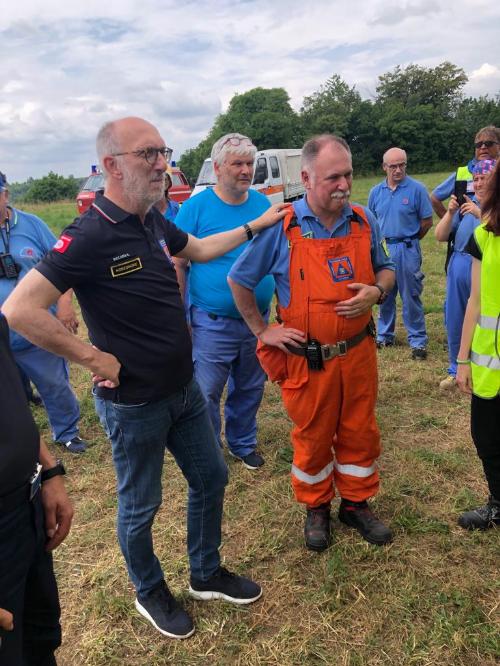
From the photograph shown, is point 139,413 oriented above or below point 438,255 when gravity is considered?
above

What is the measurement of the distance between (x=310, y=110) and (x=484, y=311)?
53.4m

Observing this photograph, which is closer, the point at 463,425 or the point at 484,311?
the point at 484,311

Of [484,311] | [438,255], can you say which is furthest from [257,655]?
[438,255]

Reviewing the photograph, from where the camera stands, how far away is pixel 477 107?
46750 mm

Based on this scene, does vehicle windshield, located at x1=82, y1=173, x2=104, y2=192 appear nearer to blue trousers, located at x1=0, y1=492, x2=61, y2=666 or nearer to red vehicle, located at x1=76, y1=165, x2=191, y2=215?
red vehicle, located at x1=76, y1=165, x2=191, y2=215

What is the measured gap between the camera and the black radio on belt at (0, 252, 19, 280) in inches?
139

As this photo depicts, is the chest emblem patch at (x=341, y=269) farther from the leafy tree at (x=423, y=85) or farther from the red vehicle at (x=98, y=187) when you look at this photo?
the leafy tree at (x=423, y=85)

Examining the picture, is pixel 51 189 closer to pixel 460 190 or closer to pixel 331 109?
pixel 331 109

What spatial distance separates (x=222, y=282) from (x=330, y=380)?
109cm

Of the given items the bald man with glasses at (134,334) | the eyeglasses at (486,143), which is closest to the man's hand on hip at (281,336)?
the bald man with glasses at (134,334)

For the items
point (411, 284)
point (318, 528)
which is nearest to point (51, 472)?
point (318, 528)

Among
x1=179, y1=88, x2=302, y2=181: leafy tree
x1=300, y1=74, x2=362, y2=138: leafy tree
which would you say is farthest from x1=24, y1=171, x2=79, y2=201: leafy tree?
x1=300, y1=74, x2=362, y2=138: leafy tree

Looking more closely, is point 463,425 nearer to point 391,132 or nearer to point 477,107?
point 391,132

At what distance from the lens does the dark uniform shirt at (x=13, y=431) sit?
1393 millimetres
